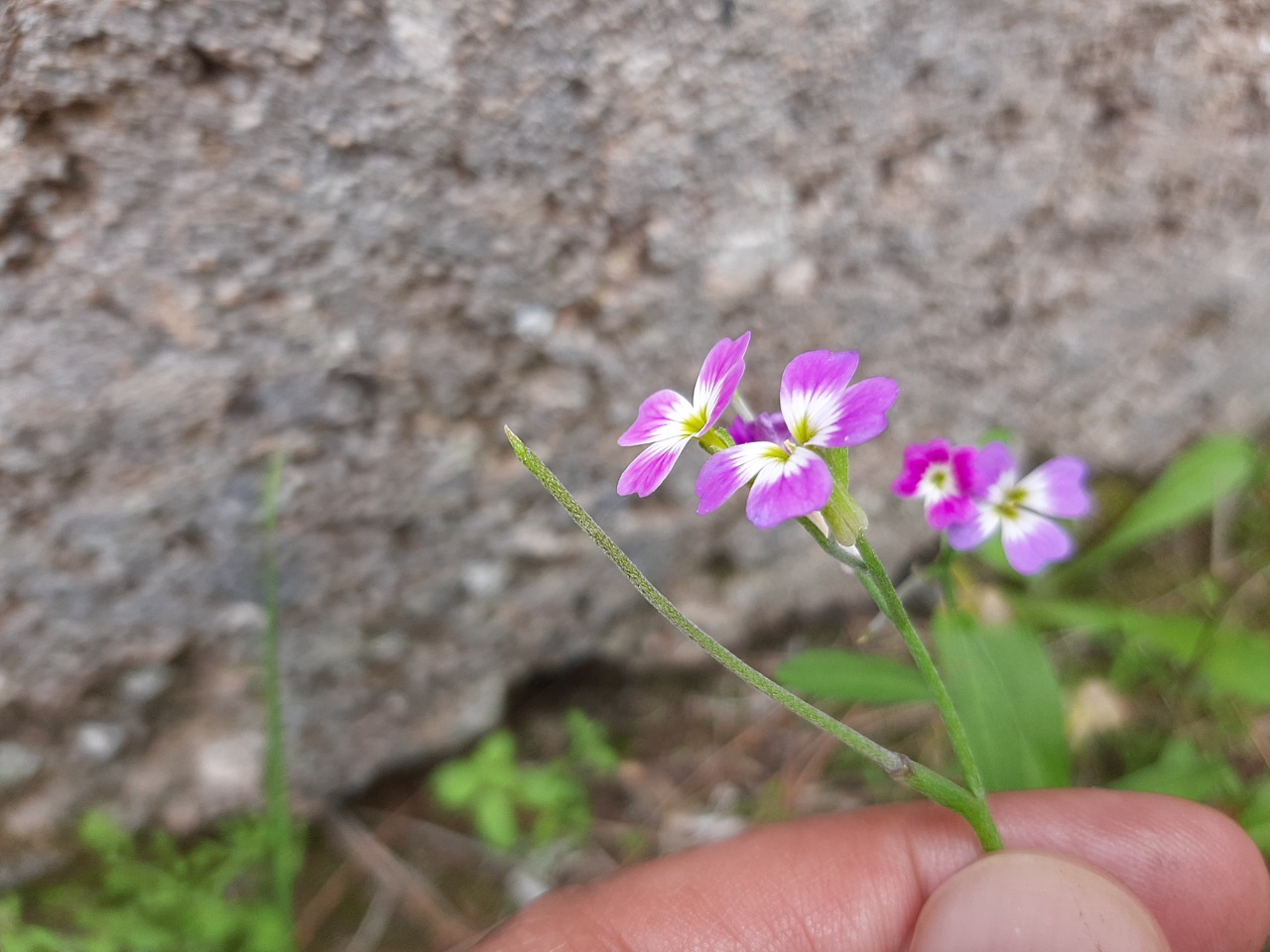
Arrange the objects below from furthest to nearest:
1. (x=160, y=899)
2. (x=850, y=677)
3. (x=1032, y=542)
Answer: (x=160, y=899), (x=850, y=677), (x=1032, y=542)

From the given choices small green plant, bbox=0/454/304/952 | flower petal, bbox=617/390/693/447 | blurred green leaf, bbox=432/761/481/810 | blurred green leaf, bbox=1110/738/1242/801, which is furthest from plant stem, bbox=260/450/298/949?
blurred green leaf, bbox=1110/738/1242/801

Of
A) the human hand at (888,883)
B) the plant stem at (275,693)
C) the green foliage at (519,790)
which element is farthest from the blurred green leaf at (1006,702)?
the plant stem at (275,693)

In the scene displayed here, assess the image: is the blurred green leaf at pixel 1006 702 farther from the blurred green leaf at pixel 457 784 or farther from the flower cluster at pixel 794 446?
the blurred green leaf at pixel 457 784

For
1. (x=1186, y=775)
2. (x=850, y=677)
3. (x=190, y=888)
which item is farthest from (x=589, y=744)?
(x=1186, y=775)

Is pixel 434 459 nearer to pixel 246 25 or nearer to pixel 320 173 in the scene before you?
pixel 320 173

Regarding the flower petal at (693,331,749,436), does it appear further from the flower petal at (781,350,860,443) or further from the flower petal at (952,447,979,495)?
the flower petal at (952,447,979,495)

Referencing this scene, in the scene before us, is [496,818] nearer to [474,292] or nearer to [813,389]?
[474,292]
